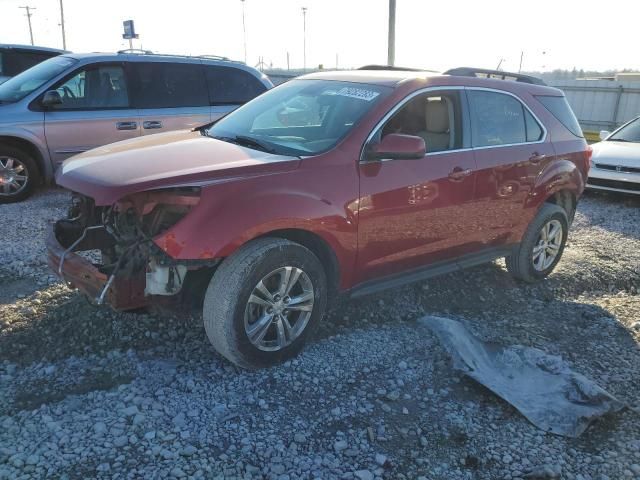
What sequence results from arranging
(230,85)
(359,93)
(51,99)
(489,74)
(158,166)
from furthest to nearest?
1. (230,85)
2. (51,99)
3. (489,74)
4. (359,93)
5. (158,166)

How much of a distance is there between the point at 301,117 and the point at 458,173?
1.27 metres

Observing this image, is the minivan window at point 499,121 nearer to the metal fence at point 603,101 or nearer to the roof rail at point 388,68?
the roof rail at point 388,68

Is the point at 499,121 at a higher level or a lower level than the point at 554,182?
higher

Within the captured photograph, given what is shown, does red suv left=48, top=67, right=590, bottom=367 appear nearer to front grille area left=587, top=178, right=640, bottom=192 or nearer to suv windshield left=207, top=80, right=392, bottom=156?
suv windshield left=207, top=80, right=392, bottom=156

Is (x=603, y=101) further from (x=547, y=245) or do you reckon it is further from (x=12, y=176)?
(x=12, y=176)

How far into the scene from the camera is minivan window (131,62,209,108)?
762 cm

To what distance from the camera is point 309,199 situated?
11.3ft

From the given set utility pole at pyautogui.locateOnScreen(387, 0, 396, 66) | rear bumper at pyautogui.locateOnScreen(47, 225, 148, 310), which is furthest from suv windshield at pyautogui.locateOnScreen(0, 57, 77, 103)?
utility pole at pyautogui.locateOnScreen(387, 0, 396, 66)

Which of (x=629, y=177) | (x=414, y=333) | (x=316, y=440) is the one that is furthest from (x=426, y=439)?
(x=629, y=177)

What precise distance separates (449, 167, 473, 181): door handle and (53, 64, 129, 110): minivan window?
5089 mm

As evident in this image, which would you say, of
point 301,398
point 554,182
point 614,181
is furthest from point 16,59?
point 614,181

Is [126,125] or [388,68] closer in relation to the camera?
[388,68]

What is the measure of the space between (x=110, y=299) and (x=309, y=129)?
1782mm

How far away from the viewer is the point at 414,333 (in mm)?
4098
